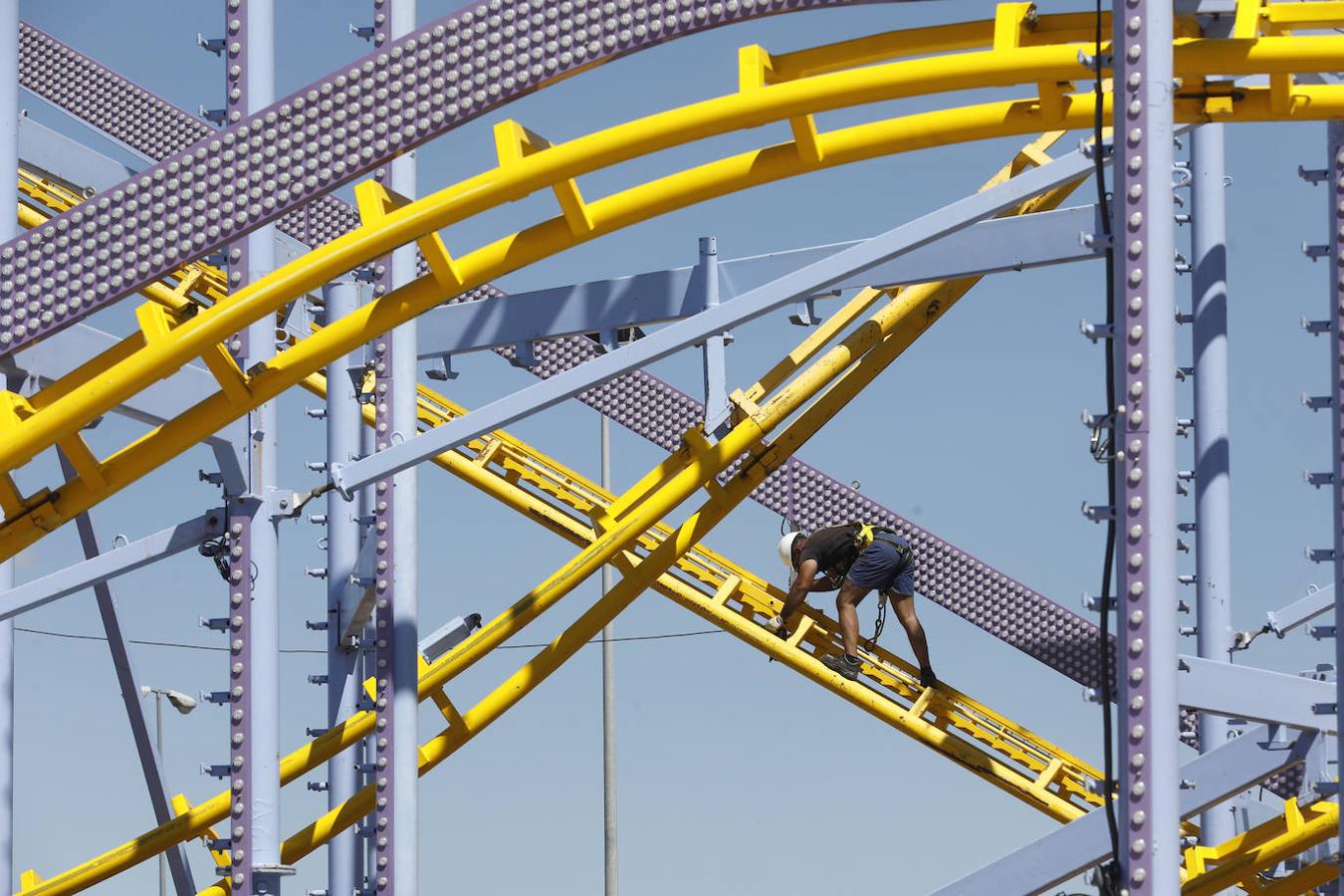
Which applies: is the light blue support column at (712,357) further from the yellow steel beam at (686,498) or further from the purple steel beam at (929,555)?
the purple steel beam at (929,555)

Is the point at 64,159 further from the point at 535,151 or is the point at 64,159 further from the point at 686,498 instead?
the point at 535,151

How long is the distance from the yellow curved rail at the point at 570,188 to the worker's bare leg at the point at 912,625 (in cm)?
700

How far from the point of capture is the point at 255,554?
11078 mm

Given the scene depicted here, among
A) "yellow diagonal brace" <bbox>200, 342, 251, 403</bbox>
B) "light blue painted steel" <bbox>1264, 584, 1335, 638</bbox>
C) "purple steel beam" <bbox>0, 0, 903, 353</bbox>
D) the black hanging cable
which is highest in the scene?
"light blue painted steel" <bbox>1264, 584, 1335, 638</bbox>

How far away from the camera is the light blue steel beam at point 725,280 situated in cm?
1188

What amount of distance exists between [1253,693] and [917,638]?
5.03 m

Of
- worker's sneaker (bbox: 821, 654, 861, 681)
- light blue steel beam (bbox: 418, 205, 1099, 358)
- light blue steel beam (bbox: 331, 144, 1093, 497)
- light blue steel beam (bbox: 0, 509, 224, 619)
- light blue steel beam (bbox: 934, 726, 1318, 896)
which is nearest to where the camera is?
light blue steel beam (bbox: 331, 144, 1093, 497)

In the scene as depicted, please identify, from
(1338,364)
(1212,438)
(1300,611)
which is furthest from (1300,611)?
(1338,364)

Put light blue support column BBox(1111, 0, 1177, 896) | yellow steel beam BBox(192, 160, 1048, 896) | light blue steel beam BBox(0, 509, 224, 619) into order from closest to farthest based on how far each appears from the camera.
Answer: light blue support column BBox(1111, 0, 1177, 896) → light blue steel beam BBox(0, 509, 224, 619) → yellow steel beam BBox(192, 160, 1048, 896)

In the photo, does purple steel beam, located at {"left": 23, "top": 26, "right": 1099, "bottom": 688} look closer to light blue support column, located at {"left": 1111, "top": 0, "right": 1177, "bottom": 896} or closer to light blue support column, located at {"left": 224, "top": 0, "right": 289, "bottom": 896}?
light blue support column, located at {"left": 224, "top": 0, "right": 289, "bottom": 896}

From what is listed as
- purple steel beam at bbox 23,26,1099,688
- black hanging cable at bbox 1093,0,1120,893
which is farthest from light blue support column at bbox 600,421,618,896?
black hanging cable at bbox 1093,0,1120,893

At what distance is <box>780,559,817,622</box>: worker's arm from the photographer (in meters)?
16.2

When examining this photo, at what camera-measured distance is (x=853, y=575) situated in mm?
16203

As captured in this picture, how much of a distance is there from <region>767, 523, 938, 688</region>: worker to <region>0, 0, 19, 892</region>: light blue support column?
218 inches
